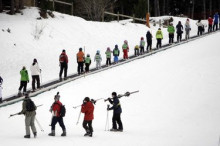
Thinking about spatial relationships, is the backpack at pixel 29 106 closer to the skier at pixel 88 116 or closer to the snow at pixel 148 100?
the snow at pixel 148 100

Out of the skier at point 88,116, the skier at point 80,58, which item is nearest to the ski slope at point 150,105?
the skier at point 88,116

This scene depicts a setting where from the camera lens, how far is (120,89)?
66.3ft

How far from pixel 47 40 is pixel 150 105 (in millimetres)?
15137

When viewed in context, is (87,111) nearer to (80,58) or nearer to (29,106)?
(29,106)

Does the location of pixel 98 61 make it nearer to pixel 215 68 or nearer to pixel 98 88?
pixel 98 88

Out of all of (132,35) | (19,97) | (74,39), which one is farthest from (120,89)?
(132,35)

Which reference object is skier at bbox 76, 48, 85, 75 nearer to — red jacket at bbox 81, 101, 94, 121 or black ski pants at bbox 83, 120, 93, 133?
red jacket at bbox 81, 101, 94, 121

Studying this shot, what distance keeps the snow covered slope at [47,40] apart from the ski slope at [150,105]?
417cm

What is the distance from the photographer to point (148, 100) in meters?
18.6

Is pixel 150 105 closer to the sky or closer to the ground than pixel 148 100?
closer to the ground

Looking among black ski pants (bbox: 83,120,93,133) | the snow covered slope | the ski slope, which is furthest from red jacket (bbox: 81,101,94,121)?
the snow covered slope

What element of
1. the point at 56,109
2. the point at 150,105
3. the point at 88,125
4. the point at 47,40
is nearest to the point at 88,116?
the point at 88,125

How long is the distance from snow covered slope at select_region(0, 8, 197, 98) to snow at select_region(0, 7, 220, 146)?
0.15 m

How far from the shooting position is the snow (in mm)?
13547
